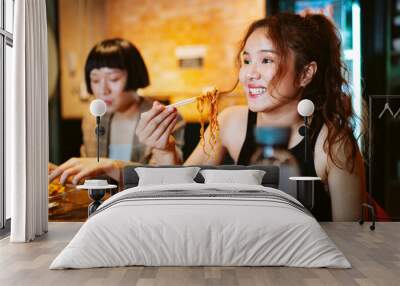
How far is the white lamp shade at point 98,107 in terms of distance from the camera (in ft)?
23.4

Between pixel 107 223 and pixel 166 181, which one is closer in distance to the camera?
pixel 107 223

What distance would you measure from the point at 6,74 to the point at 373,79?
4.54m

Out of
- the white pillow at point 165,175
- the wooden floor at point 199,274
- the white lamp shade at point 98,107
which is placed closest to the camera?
the wooden floor at point 199,274

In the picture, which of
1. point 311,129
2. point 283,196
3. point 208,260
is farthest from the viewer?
point 311,129

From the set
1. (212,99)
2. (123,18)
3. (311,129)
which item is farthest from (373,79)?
(123,18)

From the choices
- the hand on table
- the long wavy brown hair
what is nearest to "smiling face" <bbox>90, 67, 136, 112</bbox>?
the hand on table

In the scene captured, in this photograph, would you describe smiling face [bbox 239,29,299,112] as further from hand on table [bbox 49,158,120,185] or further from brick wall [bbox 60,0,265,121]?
hand on table [bbox 49,158,120,185]

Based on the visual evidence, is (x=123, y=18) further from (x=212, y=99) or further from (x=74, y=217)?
(x=74, y=217)

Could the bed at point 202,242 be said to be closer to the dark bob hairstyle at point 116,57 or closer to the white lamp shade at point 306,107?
the white lamp shade at point 306,107

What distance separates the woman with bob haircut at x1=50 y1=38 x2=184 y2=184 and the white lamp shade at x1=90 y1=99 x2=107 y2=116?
36cm

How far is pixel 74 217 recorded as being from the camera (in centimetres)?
752

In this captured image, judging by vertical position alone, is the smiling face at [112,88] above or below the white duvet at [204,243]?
above

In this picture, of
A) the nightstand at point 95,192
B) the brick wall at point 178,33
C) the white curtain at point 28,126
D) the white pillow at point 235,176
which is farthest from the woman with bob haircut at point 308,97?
the white curtain at point 28,126

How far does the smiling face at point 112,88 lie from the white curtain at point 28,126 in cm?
123
